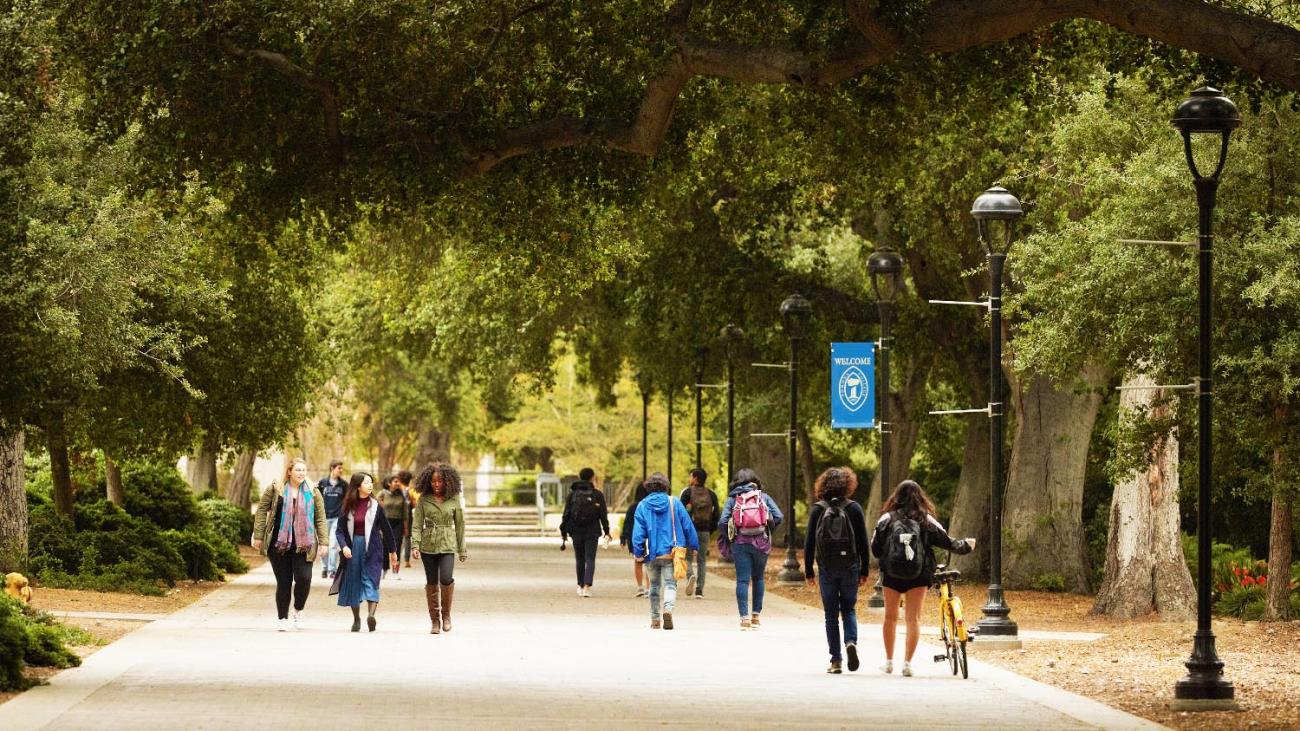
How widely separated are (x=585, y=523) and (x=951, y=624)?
12.7 metres

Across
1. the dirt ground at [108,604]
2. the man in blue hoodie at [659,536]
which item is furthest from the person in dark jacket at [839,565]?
the dirt ground at [108,604]

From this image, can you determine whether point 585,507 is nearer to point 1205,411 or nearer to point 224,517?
point 224,517

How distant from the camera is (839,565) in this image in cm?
1634

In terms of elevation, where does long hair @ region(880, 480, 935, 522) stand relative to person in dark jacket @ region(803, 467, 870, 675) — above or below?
above

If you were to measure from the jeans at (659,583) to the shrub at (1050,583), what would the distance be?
34.3ft

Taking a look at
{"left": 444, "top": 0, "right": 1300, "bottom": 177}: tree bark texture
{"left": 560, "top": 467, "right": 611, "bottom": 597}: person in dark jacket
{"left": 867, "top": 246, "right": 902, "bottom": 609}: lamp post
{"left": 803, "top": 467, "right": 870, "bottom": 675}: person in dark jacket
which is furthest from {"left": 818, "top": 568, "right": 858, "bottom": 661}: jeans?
{"left": 560, "top": 467, "right": 611, "bottom": 597}: person in dark jacket

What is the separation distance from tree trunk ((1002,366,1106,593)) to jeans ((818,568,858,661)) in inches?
591

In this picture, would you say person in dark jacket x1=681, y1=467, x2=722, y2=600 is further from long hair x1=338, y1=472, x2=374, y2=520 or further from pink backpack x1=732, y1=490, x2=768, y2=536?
long hair x1=338, y1=472, x2=374, y2=520

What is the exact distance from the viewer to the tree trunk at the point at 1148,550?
79.7ft

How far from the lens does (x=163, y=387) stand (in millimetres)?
27984

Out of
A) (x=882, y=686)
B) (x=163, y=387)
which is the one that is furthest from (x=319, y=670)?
(x=163, y=387)

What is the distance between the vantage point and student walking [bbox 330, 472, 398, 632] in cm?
2130

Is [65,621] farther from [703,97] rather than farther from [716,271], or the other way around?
[716,271]

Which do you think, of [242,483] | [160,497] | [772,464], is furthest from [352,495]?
[242,483]
